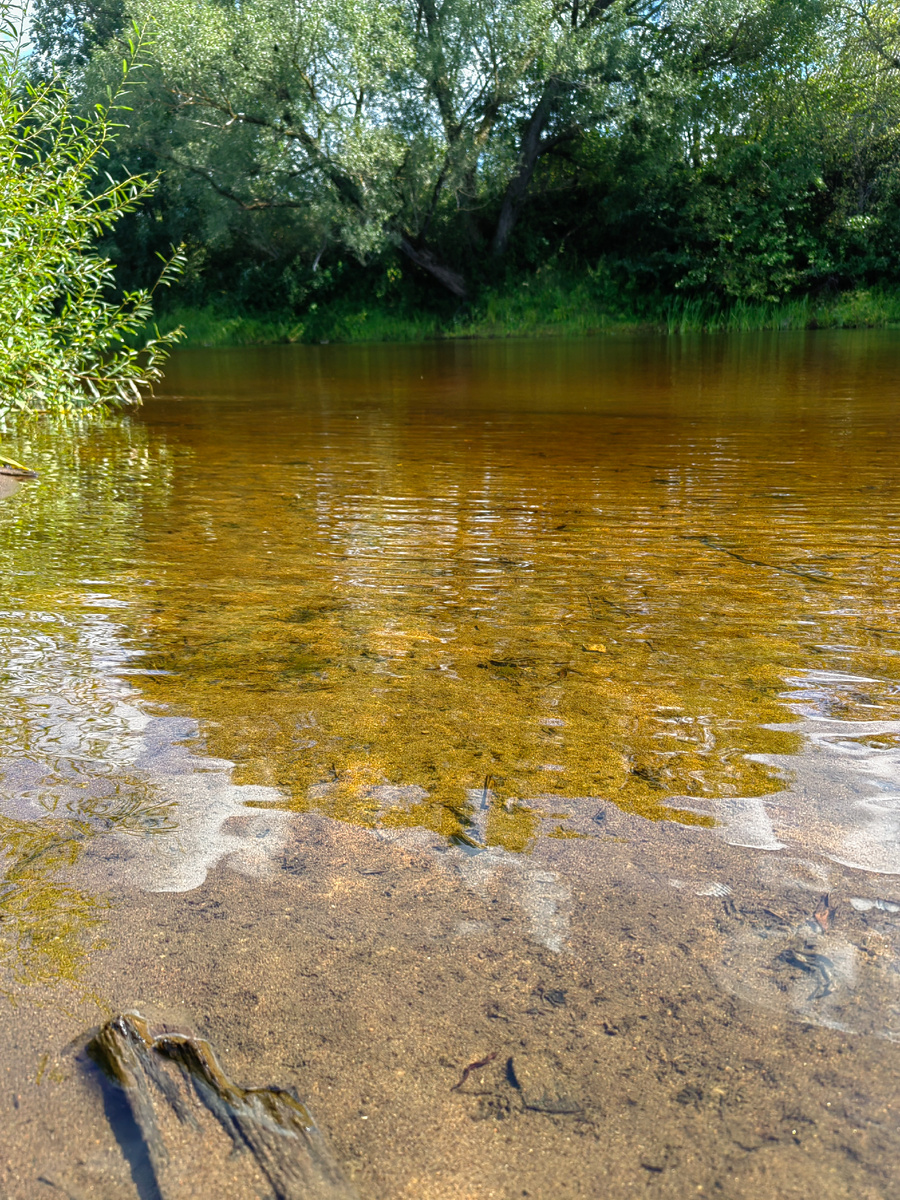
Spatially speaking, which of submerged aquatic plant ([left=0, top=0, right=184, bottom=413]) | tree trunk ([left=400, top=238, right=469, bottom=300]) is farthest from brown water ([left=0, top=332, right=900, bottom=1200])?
tree trunk ([left=400, top=238, right=469, bottom=300])

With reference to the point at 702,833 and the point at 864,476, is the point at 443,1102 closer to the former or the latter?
the point at 702,833

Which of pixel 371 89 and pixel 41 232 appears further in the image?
pixel 371 89

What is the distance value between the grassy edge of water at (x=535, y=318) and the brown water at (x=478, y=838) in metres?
19.1

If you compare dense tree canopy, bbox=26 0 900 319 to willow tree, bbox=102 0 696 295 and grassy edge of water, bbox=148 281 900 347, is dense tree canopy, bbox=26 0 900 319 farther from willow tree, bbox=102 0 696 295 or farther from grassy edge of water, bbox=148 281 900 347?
grassy edge of water, bbox=148 281 900 347

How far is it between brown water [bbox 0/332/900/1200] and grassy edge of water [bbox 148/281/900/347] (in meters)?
19.1

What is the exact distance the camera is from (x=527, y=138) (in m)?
23.0

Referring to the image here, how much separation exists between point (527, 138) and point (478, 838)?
2439cm

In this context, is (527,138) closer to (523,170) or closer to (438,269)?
(523,170)

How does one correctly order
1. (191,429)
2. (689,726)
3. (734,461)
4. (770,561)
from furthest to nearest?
(191,429)
(734,461)
(770,561)
(689,726)

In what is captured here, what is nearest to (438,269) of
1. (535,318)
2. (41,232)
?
(535,318)

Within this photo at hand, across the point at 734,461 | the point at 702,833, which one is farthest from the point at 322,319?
the point at 702,833

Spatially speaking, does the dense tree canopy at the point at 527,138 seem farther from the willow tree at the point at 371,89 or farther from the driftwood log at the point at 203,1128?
the driftwood log at the point at 203,1128

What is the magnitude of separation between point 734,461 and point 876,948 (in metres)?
4.21

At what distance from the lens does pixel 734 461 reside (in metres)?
5.22
